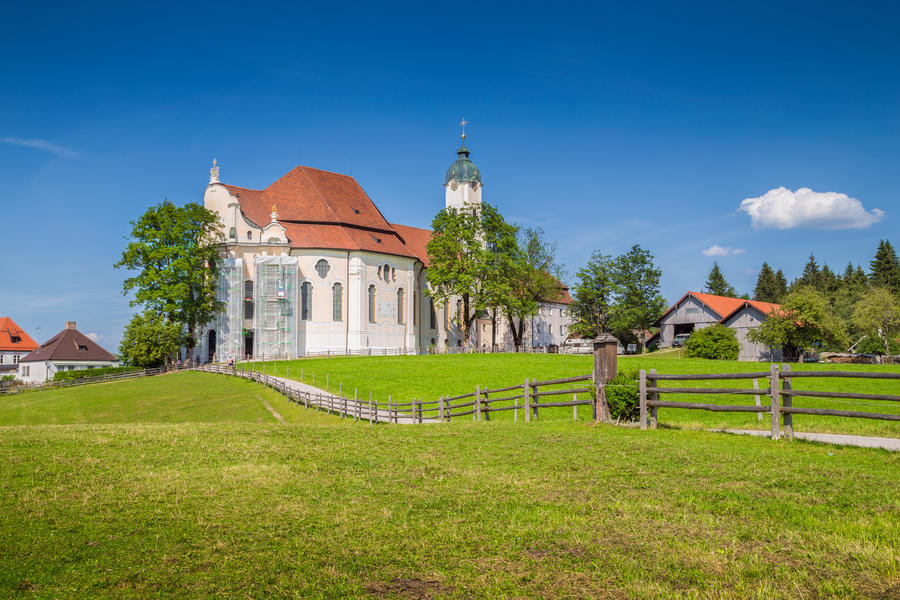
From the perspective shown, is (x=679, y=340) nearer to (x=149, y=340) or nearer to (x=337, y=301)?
(x=337, y=301)

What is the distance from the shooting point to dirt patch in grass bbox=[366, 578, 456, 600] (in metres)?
4.57

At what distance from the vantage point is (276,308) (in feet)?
183

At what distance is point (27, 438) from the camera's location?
11.8 meters

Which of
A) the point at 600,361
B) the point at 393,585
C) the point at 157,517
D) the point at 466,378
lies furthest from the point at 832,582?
the point at 466,378

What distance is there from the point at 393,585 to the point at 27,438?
10.4m

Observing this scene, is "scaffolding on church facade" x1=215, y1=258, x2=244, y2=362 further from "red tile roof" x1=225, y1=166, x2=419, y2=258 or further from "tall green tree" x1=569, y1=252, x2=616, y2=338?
"tall green tree" x1=569, y1=252, x2=616, y2=338

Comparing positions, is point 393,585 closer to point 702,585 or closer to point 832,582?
point 702,585

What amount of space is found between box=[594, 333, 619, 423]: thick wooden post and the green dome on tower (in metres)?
64.0

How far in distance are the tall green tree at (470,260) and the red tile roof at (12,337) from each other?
57876 millimetres

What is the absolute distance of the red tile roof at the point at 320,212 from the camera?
59.3 m

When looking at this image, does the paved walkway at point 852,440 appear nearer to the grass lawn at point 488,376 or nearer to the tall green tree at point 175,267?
the grass lawn at point 488,376

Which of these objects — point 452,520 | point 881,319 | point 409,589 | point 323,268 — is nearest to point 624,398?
point 452,520

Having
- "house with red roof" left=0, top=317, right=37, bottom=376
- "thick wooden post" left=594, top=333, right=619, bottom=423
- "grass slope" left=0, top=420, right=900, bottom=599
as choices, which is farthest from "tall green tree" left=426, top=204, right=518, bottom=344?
"house with red roof" left=0, top=317, right=37, bottom=376

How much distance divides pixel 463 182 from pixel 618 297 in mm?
23362
